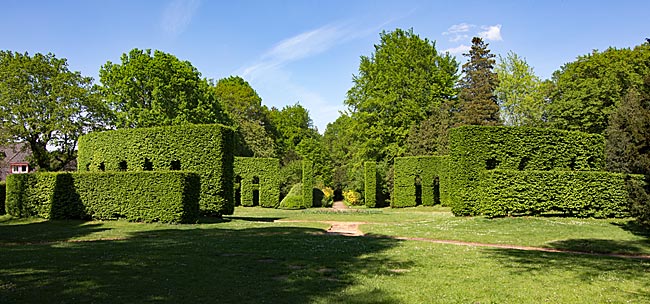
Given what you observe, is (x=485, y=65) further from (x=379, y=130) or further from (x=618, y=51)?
(x=379, y=130)

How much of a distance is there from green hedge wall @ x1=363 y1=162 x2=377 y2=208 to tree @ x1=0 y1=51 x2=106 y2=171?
2256 cm

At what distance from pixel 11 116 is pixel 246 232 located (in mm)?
26827

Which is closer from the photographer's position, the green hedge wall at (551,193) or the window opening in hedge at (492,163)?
the green hedge wall at (551,193)

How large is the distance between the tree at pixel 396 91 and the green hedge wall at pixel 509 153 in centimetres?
1833

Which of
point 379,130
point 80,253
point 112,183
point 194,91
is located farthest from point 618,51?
point 80,253

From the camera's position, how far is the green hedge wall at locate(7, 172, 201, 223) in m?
18.9

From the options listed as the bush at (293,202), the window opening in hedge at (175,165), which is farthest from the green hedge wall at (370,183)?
the window opening in hedge at (175,165)

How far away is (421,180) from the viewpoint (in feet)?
116

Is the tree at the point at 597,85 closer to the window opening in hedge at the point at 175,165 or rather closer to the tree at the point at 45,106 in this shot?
the window opening in hedge at the point at 175,165

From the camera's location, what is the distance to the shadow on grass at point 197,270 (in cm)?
655

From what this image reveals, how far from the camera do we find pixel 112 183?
63.9 feet

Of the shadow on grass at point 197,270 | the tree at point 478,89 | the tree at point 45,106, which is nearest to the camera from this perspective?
the shadow on grass at point 197,270

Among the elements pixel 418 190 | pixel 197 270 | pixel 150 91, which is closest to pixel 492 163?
pixel 418 190

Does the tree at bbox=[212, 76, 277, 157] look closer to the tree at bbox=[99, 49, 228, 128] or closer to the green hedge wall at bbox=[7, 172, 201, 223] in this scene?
the tree at bbox=[99, 49, 228, 128]
